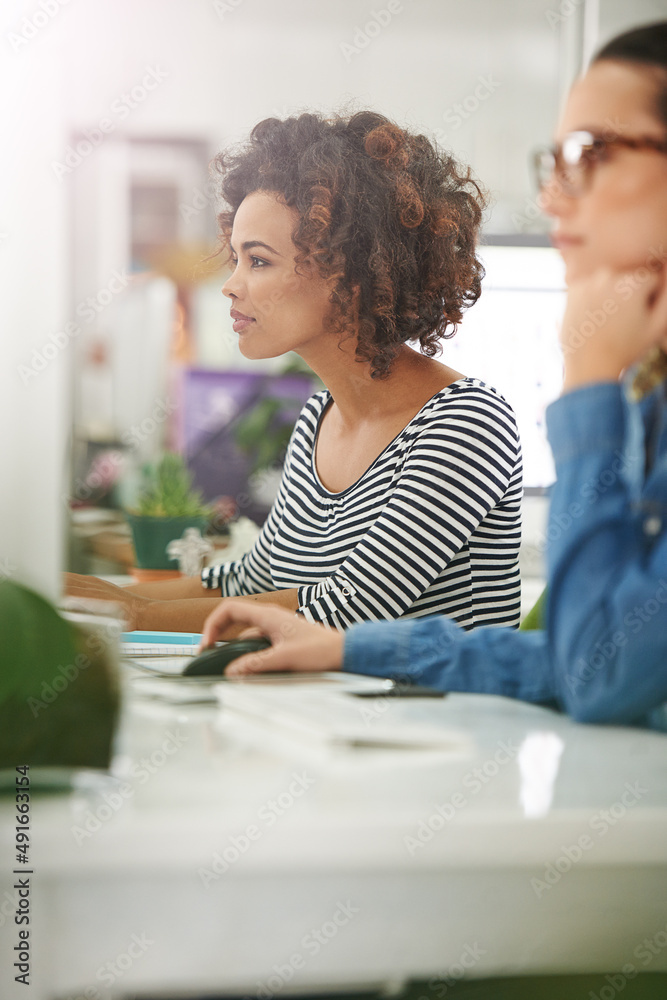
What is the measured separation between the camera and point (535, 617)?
54 cm

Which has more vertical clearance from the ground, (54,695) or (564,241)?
(564,241)

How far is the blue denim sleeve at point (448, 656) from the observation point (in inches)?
19.9

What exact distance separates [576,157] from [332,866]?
412 millimetres

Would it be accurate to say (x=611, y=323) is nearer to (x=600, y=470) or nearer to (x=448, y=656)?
(x=600, y=470)

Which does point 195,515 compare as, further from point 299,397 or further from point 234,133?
point 234,133

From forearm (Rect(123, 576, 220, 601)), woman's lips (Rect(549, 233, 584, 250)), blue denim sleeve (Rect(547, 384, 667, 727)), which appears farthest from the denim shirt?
forearm (Rect(123, 576, 220, 601))

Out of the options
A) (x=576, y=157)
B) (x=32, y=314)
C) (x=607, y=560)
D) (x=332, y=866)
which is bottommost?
(x=332, y=866)

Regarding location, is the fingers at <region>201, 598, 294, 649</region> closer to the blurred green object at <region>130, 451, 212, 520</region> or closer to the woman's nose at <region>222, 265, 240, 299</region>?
the blurred green object at <region>130, 451, 212, 520</region>

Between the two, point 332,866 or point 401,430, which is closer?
point 332,866

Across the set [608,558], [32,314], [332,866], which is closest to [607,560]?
[608,558]

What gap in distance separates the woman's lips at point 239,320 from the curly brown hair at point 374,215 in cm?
4

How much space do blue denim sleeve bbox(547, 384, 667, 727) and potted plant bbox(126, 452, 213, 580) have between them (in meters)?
0.22

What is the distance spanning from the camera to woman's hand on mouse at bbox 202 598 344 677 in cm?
50

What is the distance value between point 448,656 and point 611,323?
209 millimetres
